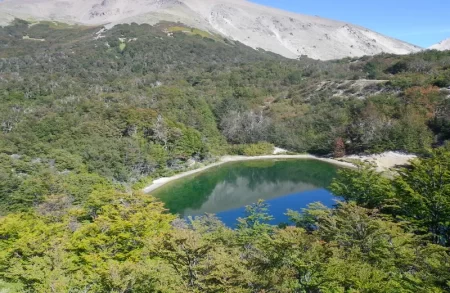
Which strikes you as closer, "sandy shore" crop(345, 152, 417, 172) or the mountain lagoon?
the mountain lagoon

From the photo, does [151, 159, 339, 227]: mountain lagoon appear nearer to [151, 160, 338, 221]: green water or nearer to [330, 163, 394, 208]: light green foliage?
[151, 160, 338, 221]: green water

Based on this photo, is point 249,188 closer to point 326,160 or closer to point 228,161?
point 228,161

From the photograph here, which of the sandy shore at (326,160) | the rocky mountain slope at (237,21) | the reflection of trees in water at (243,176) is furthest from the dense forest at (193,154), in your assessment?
the rocky mountain slope at (237,21)

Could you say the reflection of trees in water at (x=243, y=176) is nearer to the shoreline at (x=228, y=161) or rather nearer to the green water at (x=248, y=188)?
the green water at (x=248, y=188)

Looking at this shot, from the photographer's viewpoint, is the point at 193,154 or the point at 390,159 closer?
the point at 390,159

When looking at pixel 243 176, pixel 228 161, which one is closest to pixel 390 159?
pixel 243 176

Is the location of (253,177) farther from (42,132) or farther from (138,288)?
(138,288)

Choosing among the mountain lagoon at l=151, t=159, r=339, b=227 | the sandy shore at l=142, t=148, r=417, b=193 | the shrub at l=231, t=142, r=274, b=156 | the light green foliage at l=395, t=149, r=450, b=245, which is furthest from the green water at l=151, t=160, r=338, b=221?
the light green foliage at l=395, t=149, r=450, b=245
